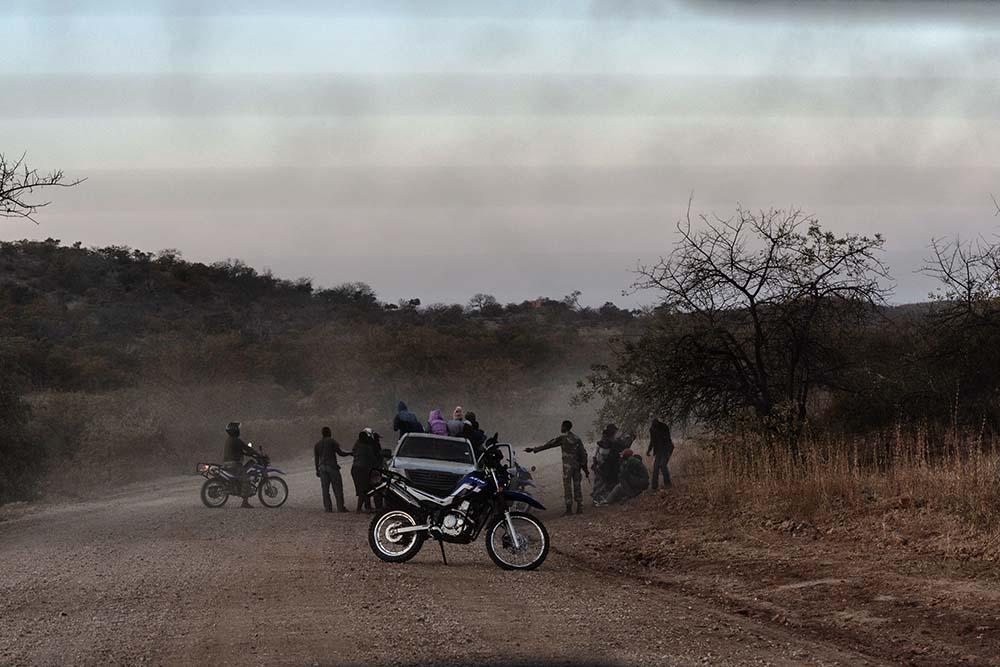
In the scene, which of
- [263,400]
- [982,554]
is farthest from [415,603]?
[263,400]

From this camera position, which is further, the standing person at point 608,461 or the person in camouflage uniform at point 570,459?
the standing person at point 608,461

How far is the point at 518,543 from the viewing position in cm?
1296

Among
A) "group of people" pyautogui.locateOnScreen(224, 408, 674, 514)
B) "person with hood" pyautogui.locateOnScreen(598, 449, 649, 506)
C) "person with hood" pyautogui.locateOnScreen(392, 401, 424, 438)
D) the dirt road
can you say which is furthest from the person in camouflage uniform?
the dirt road

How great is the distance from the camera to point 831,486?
1536 cm

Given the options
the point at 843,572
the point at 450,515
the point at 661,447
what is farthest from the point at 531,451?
the point at 843,572

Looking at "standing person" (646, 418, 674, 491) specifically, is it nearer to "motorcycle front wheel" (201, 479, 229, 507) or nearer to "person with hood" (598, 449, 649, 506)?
"person with hood" (598, 449, 649, 506)

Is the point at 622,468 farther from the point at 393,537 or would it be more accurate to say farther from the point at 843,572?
the point at 843,572

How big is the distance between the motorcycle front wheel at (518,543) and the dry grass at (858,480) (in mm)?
4072

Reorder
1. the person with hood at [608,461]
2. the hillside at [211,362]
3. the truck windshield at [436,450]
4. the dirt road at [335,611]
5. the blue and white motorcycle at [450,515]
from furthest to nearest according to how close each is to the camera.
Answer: the hillside at [211,362], the person with hood at [608,461], the truck windshield at [436,450], the blue and white motorcycle at [450,515], the dirt road at [335,611]

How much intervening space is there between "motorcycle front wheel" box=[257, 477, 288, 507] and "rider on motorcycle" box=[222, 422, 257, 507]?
30 centimetres

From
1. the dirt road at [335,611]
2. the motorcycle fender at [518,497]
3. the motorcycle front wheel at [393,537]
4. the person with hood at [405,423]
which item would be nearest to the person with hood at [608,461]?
the person with hood at [405,423]

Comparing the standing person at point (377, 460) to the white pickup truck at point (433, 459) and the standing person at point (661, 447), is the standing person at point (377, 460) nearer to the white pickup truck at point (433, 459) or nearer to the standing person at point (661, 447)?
the white pickup truck at point (433, 459)

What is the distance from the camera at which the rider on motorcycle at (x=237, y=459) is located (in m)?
22.5

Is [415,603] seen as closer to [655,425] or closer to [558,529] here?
[558,529]
